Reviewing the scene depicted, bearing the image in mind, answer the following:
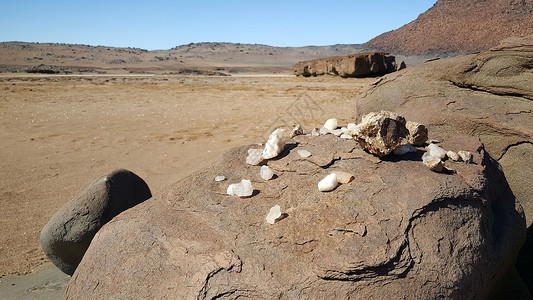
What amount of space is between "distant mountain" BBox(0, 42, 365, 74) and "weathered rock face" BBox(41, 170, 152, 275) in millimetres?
21984

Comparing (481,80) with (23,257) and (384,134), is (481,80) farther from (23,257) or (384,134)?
(23,257)

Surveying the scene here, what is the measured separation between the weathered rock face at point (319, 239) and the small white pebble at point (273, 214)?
0.02 meters

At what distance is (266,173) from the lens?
2201 millimetres

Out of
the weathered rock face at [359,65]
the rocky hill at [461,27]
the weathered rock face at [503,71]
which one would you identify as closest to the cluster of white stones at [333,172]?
the weathered rock face at [503,71]

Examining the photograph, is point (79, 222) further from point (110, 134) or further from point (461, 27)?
point (461, 27)

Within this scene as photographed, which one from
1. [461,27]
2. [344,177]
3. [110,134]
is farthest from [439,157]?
[461,27]

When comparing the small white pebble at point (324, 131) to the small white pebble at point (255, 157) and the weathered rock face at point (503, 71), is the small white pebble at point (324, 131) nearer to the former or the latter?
the small white pebble at point (255, 157)

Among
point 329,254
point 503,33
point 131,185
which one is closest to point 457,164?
point 329,254

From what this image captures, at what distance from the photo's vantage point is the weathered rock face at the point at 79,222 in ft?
9.52

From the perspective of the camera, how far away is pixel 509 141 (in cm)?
336

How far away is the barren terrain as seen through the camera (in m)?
4.45

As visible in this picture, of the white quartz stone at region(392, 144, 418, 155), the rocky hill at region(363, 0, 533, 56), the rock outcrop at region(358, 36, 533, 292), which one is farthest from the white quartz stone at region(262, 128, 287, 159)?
the rocky hill at region(363, 0, 533, 56)

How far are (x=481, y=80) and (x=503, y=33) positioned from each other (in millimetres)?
36418

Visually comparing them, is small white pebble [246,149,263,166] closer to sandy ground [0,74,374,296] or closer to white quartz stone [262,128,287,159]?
white quartz stone [262,128,287,159]
